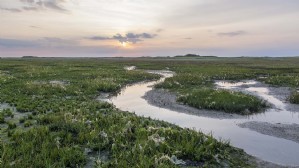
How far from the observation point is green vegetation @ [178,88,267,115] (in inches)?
905

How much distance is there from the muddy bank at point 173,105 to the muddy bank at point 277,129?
8.18ft

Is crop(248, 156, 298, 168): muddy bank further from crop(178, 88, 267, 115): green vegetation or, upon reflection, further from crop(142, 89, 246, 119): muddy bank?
crop(178, 88, 267, 115): green vegetation

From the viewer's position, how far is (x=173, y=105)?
25.5 metres

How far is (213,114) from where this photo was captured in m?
21.8

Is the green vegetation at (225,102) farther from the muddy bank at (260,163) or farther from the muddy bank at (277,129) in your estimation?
the muddy bank at (260,163)

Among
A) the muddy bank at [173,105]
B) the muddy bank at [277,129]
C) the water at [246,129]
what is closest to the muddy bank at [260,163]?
the water at [246,129]

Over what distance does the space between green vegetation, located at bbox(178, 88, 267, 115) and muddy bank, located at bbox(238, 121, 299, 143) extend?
145 inches

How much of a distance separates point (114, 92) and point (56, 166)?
24.3 metres

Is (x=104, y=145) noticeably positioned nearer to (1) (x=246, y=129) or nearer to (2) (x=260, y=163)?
(2) (x=260, y=163)

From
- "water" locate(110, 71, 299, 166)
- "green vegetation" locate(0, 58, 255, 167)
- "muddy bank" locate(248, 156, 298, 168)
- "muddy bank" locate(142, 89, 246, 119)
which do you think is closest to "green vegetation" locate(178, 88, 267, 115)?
"muddy bank" locate(142, 89, 246, 119)

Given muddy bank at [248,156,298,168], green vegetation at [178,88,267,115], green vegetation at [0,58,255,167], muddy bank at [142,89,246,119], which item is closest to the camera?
green vegetation at [0,58,255,167]

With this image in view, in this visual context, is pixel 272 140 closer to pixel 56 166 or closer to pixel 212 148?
pixel 212 148

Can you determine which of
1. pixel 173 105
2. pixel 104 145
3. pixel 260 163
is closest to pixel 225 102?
pixel 173 105

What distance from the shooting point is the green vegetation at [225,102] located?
75.4ft
